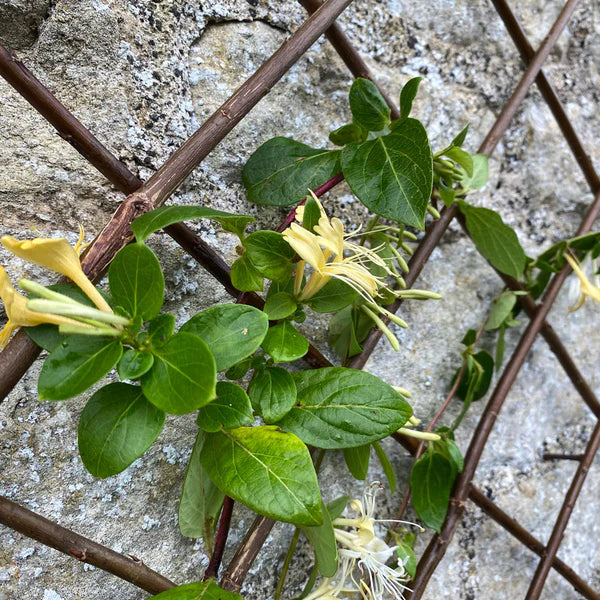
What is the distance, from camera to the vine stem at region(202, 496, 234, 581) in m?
0.53

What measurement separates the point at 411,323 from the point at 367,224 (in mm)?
138

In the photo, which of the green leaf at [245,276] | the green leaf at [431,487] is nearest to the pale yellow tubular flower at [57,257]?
the green leaf at [245,276]

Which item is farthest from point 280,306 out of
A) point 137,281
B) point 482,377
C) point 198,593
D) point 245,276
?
point 482,377

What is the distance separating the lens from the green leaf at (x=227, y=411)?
1.50ft

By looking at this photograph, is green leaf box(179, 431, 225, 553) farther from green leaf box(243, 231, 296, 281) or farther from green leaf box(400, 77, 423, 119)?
green leaf box(400, 77, 423, 119)

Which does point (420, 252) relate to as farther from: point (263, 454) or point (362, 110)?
point (263, 454)

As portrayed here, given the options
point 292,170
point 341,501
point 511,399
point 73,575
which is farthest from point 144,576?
point 511,399

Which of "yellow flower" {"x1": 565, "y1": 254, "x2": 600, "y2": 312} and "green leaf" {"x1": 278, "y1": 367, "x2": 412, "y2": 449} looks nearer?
"green leaf" {"x1": 278, "y1": 367, "x2": 412, "y2": 449}

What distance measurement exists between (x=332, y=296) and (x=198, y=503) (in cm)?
22

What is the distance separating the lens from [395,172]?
54cm

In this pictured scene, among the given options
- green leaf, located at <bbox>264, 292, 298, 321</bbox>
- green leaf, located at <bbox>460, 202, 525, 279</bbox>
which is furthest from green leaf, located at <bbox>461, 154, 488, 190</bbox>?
green leaf, located at <bbox>264, 292, 298, 321</bbox>

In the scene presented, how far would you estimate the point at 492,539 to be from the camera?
0.79 metres

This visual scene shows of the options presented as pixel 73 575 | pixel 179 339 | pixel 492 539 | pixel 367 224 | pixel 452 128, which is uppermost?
pixel 452 128

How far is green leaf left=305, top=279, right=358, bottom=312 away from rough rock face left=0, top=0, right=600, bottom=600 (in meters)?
0.11
